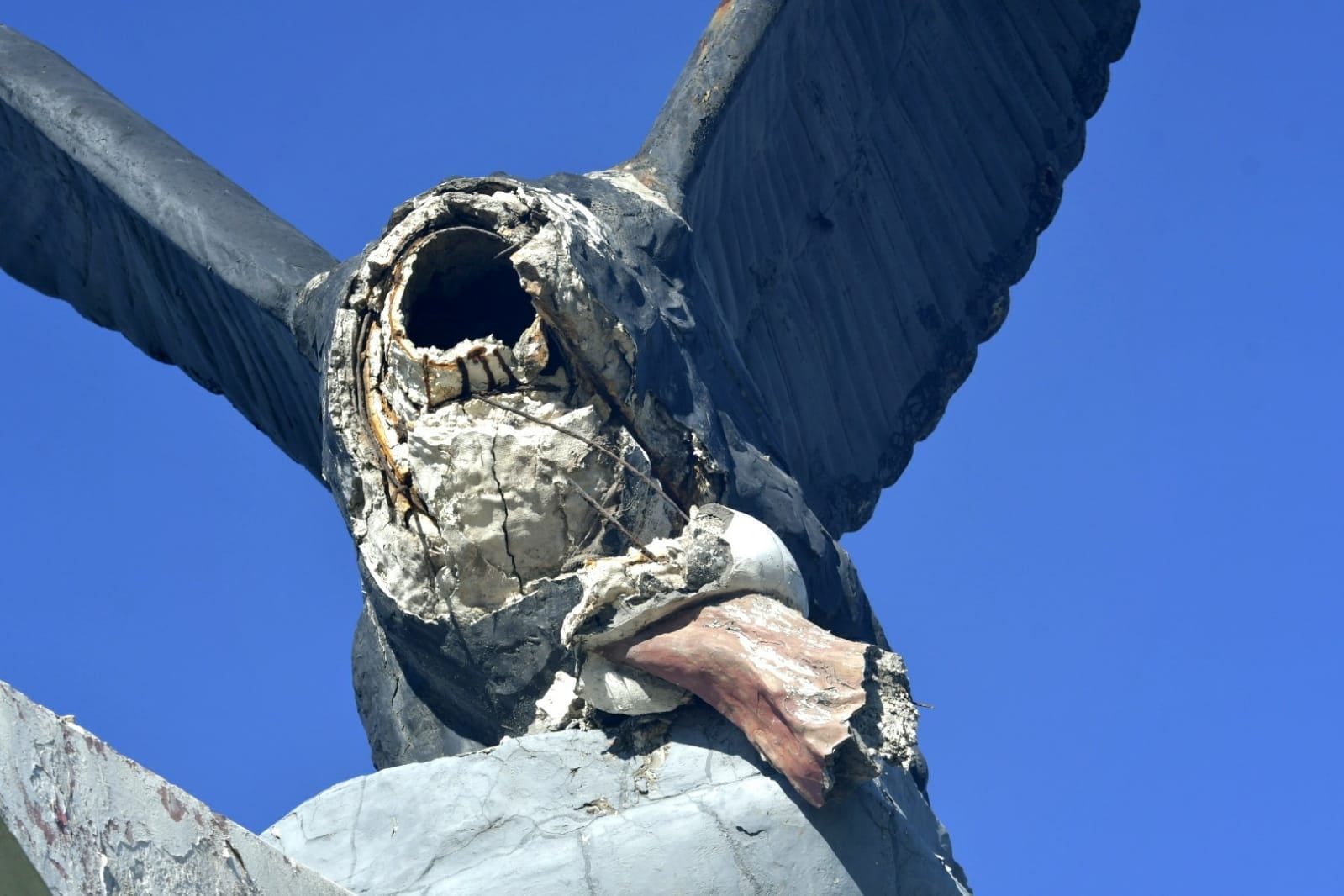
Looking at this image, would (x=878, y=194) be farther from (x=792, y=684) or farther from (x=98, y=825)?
(x=98, y=825)

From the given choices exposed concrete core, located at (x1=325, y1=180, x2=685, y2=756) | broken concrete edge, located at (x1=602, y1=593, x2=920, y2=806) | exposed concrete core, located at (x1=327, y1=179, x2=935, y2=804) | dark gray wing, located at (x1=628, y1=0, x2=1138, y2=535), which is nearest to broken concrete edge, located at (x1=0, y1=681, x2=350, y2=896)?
broken concrete edge, located at (x1=602, y1=593, x2=920, y2=806)

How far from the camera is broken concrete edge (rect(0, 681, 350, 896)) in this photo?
10.1 ft

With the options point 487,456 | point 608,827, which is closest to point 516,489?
point 487,456

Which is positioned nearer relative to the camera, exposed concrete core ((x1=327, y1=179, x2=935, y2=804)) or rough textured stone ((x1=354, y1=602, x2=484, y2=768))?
exposed concrete core ((x1=327, y1=179, x2=935, y2=804))

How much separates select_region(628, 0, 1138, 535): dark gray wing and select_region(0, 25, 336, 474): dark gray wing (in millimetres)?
1370

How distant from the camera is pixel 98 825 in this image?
327 centimetres

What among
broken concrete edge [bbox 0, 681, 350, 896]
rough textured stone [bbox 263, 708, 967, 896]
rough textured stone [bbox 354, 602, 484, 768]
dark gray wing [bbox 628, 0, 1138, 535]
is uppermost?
dark gray wing [bbox 628, 0, 1138, 535]

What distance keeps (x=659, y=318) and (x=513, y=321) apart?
39 cm

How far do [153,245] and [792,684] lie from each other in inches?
138

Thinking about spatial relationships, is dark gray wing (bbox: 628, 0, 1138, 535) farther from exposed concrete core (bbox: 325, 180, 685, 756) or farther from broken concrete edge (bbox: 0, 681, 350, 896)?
broken concrete edge (bbox: 0, 681, 350, 896)

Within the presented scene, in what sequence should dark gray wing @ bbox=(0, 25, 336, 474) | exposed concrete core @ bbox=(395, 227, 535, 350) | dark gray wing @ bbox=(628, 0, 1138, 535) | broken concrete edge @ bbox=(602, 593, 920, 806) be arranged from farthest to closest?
dark gray wing @ bbox=(628, 0, 1138, 535) → dark gray wing @ bbox=(0, 25, 336, 474) → exposed concrete core @ bbox=(395, 227, 535, 350) → broken concrete edge @ bbox=(602, 593, 920, 806)

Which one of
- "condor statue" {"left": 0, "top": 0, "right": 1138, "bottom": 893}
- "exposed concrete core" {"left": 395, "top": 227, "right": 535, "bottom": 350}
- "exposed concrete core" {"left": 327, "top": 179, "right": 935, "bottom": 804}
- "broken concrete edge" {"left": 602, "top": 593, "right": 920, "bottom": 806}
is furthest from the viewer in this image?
"exposed concrete core" {"left": 395, "top": 227, "right": 535, "bottom": 350}

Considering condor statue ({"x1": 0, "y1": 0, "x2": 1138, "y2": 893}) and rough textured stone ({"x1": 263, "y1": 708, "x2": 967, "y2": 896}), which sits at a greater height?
condor statue ({"x1": 0, "y1": 0, "x2": 1138, "y2": 893})

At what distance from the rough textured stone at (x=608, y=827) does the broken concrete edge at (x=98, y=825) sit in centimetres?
154
